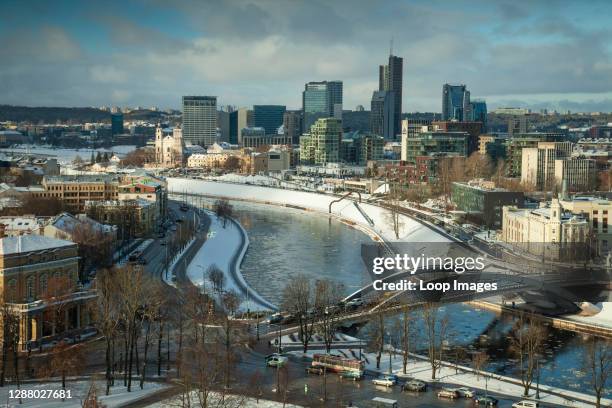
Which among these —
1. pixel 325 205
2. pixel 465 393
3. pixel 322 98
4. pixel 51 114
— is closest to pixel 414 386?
pixel 465 393

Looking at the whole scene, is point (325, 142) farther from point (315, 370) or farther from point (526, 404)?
point (526, 404)

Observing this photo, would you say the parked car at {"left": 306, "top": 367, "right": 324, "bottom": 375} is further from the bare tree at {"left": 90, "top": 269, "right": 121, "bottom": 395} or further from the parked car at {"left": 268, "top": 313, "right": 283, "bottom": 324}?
the parked car at {"left": 268, "top": 313, "right": 283, "bottom": 324}

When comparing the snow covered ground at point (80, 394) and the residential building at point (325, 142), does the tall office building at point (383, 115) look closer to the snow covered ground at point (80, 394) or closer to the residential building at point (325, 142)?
the residential building at point (325, 142)

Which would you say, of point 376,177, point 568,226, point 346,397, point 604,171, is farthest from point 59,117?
point 346,397

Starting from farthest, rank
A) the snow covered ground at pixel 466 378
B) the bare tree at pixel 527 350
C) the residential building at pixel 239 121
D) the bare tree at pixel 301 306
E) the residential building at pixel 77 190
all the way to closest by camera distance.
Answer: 1. the residential building at pixel 239 121
2. the residential building at pixel 77 190
3. the bare tree at pixel 301 306
4. the bare tree at pixel 527 350
5. the snow covered ground at pixel 466 378

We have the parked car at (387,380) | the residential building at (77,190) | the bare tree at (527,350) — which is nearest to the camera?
A: the parked car at (387,380)

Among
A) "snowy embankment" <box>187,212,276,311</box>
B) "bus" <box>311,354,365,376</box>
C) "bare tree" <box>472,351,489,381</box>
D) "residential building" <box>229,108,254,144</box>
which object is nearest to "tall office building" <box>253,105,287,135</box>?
"residential building" <box>229,108,254,144</box>

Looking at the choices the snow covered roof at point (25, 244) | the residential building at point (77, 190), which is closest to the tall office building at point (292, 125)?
the residential building at point (77, 190)

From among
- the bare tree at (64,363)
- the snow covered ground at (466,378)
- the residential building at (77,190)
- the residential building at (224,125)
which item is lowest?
the snow covered ground at (466,378)
